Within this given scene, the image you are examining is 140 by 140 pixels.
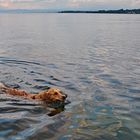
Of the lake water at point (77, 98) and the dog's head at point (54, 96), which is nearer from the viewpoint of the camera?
the lake water at point (77, 98)

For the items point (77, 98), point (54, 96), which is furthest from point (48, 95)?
point (77, 98)

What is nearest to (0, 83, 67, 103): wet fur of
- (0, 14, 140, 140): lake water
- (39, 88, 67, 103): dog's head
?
(39, 88, 67, 103): dog's head

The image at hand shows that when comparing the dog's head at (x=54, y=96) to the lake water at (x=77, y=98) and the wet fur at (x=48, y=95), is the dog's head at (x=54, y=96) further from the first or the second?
the lake water at (x=77, y=98)

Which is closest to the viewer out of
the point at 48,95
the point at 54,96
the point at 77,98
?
the point at 54,96

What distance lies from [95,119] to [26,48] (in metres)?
22.8

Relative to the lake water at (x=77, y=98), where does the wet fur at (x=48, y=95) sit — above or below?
above

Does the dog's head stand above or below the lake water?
above

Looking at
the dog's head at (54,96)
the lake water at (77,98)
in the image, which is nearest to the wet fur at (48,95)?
the dog's head at (54,96)

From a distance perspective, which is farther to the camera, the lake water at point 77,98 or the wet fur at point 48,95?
the wet fur at point 48,95

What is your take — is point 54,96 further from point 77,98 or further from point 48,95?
point 77,98

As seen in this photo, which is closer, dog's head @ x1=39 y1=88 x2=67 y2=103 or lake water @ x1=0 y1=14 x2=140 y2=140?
lake water @ x1=0 y1=14 x2=140 y2=140

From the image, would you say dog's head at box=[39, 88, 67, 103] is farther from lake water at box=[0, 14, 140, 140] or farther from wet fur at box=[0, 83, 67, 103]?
lake water at box=[0, 14, 140, 140]

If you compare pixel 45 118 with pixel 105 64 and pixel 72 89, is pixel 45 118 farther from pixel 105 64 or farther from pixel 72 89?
pixel 105 64

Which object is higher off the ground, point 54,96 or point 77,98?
point 54,96
